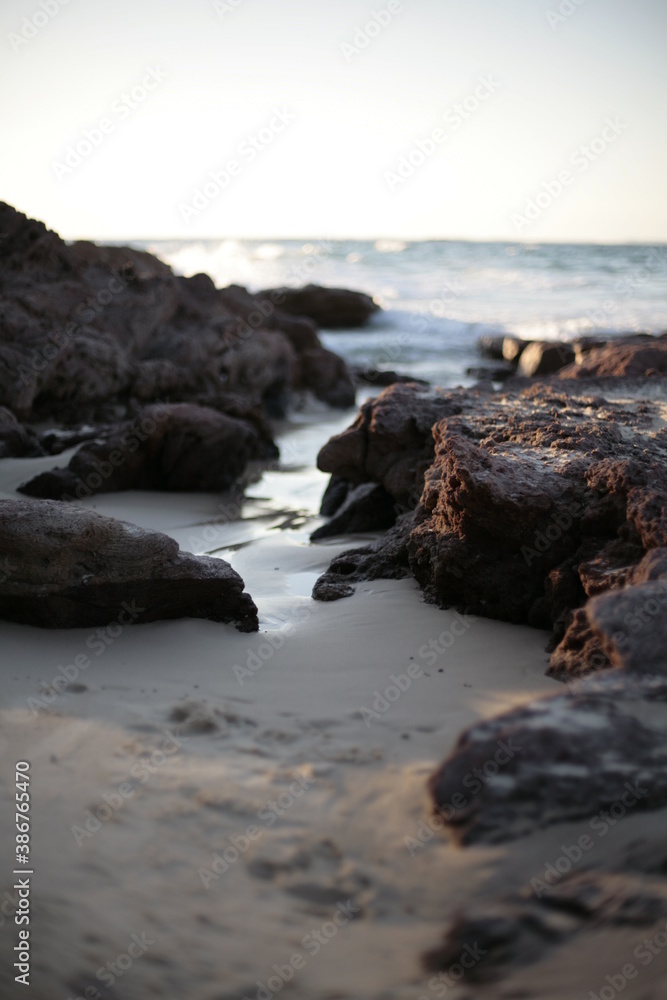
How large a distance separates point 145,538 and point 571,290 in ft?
87.0

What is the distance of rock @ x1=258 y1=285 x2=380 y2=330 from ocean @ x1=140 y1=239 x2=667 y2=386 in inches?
23.7

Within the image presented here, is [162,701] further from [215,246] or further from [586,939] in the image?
[215,246]

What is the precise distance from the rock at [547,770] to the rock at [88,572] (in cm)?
158

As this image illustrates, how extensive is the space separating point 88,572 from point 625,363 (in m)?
4.79

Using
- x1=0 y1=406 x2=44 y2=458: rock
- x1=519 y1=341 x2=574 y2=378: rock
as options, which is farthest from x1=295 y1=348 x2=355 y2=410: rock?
x1=0 y1=406 x2=44 y2=458: rock

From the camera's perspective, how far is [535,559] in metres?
3.27

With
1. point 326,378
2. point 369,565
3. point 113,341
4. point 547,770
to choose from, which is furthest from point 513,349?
point 547,770

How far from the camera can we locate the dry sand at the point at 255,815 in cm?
191

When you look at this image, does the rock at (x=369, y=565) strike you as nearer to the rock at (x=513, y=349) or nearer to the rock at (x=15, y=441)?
the rock at (x=15, y=441)

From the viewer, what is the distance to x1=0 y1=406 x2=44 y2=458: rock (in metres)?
6.50

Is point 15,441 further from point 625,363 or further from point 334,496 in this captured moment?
point 625,363

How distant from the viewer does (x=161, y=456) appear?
21.1ft

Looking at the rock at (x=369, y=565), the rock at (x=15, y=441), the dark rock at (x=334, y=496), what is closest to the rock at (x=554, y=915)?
the rock at (x=369, y=565)

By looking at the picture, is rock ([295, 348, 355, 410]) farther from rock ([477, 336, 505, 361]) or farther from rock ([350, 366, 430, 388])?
rock ([477, 336, 505, 361])
